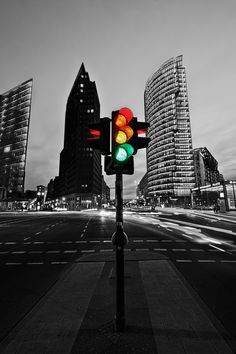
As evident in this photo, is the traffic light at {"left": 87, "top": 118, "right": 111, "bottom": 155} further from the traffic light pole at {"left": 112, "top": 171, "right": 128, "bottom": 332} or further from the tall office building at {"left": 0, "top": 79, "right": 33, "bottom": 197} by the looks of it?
the tall office building at {"left": 0, "top": 79, "right": 33, "bottom": 197}

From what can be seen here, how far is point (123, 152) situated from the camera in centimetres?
319

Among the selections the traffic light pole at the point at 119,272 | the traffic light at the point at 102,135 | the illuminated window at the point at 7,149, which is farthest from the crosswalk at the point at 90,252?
the illuminated window at the point at 7,149

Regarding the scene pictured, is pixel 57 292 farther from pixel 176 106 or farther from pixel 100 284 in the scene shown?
pixel 176 106

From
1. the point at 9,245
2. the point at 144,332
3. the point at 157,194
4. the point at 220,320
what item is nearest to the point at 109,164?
the point at 144,332

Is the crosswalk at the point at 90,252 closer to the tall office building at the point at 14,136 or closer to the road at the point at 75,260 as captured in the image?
the road at the point at 75,260

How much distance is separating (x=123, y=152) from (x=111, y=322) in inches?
118

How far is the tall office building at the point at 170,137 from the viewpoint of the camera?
445ft

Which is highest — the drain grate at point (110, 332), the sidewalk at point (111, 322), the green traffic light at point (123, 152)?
the green traffic light at point (123, 152)

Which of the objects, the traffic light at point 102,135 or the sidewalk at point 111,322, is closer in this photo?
the sidewalk at point 111,322

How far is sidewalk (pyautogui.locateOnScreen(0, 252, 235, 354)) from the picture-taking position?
9.21ft

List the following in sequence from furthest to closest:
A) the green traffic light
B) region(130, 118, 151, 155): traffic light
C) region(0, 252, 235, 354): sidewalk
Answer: region(130, 118, 151, 155): traffic light < the green traffic light < region(0, 252, 235, 354): sidewalk

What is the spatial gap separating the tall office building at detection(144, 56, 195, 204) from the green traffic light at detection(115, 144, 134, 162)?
136m

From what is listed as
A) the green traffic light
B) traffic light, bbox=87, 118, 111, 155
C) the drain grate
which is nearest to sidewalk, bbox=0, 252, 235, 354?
the drain grate

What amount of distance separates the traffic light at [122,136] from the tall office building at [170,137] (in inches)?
5352
